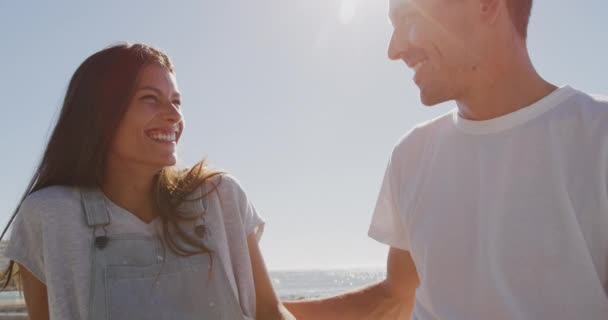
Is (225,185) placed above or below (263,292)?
above

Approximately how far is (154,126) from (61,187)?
20.4 inches

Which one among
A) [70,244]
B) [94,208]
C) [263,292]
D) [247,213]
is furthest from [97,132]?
[263,292]

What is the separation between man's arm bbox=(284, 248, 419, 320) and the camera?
9.55 ft

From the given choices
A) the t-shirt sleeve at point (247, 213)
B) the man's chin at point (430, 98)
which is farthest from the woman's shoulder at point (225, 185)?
the man's chin at point (430, 98)

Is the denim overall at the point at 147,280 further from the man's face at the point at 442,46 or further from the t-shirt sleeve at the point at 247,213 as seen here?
the man's face at the point at 442,46

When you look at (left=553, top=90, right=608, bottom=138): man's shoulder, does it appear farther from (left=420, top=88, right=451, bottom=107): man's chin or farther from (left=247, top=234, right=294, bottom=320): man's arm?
(left=247, top=234, right=294, bottom=320): man's arm

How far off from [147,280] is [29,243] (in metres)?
0.56

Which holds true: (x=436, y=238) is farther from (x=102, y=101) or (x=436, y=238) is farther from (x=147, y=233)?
(x=102, y=101)

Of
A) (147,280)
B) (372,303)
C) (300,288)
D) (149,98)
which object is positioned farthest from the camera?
(300,288)

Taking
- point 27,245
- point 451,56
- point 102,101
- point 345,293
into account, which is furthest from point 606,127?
point 27,245

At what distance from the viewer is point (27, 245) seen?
2557 mm

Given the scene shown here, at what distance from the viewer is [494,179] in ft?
7.37

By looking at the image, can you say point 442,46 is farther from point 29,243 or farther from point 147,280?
→ point 29,243

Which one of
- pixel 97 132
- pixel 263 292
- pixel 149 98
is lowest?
pixel 263 292
